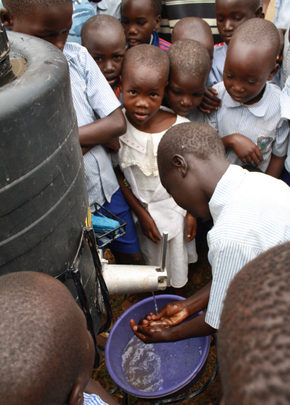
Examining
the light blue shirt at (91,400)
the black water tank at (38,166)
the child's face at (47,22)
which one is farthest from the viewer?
the child's face at (47,22)

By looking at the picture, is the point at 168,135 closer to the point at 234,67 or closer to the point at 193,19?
the point at 234,67

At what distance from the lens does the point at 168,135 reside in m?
1.64

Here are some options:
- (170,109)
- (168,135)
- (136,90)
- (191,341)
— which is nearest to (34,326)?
(168,135)

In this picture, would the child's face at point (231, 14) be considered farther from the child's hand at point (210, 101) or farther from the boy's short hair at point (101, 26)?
the boy's short hair at point (101, 26)

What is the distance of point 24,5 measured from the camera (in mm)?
1621

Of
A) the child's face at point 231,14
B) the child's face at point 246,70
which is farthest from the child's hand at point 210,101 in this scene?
the child's face at point 231,14

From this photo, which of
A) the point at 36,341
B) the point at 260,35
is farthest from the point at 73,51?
the point at 36,341

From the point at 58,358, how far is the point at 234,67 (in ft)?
6.34

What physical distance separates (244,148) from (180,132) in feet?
2.67

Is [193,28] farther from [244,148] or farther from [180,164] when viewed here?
[180,164]

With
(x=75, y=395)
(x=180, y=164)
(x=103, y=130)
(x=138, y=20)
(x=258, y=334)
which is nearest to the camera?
(x=258, y=334)

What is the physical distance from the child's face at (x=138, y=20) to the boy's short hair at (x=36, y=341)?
2459 mm

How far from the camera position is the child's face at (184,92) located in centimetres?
224

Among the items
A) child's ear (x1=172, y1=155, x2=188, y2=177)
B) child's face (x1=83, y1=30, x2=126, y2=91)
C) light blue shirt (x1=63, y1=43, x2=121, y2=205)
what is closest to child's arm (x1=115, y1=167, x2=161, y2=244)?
light blue shirt (x1=63, y1=43, x2=121, y2=205)
